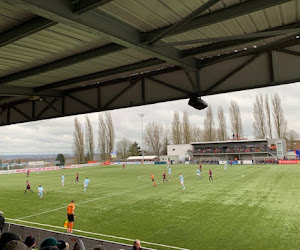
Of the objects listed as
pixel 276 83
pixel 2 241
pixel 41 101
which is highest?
pixel 41 101

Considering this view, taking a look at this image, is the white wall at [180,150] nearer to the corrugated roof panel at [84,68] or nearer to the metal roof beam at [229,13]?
the corrugated roof panel at [84,68]

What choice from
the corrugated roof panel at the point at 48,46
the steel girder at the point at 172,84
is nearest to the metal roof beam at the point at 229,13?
the steel girder at the point at 172,84

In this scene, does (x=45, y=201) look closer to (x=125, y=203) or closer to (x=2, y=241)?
(x=125, y=203)

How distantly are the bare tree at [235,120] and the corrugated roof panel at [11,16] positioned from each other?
7687 cm

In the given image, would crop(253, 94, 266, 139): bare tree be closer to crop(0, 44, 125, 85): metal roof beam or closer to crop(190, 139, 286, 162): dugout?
crop(190, 139, 286, 162): dugout

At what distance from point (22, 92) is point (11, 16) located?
15.5ft

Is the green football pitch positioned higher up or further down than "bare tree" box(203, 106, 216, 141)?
further down

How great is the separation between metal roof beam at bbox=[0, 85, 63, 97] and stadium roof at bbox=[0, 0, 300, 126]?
3 cm

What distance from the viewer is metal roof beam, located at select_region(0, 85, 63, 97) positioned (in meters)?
8.60

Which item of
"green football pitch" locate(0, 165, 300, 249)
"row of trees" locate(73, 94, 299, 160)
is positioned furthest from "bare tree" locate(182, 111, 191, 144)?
"green football pitch" locate(0, 165, 300, 249)

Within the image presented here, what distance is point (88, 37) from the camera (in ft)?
19.0

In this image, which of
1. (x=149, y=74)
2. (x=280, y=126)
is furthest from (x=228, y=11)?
(x=280, y=126)

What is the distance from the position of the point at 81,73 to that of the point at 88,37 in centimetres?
251

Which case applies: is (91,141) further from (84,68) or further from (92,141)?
(84,68)
